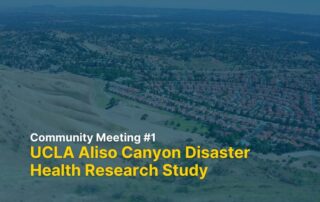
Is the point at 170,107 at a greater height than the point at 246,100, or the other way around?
the point at 170,107

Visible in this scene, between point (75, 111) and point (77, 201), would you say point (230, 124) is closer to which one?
point (75, 111)

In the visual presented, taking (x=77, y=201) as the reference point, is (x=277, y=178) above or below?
below

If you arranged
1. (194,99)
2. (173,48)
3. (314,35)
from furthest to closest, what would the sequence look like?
(314,35) < (173,48) < (194,99)

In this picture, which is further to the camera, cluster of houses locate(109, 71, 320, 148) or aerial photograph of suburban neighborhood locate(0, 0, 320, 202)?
cluster of houses locate(109, 71, 320, 148)

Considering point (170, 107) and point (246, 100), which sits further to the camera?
point (246, 100)

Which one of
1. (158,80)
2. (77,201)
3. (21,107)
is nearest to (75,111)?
(21,107)

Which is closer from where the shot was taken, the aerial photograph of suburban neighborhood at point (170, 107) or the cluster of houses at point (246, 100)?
the aerial photograph of suburban neighborhood at point (170, 107)

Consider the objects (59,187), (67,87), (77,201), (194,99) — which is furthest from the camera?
(194,99)

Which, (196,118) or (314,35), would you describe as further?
(314,35)
